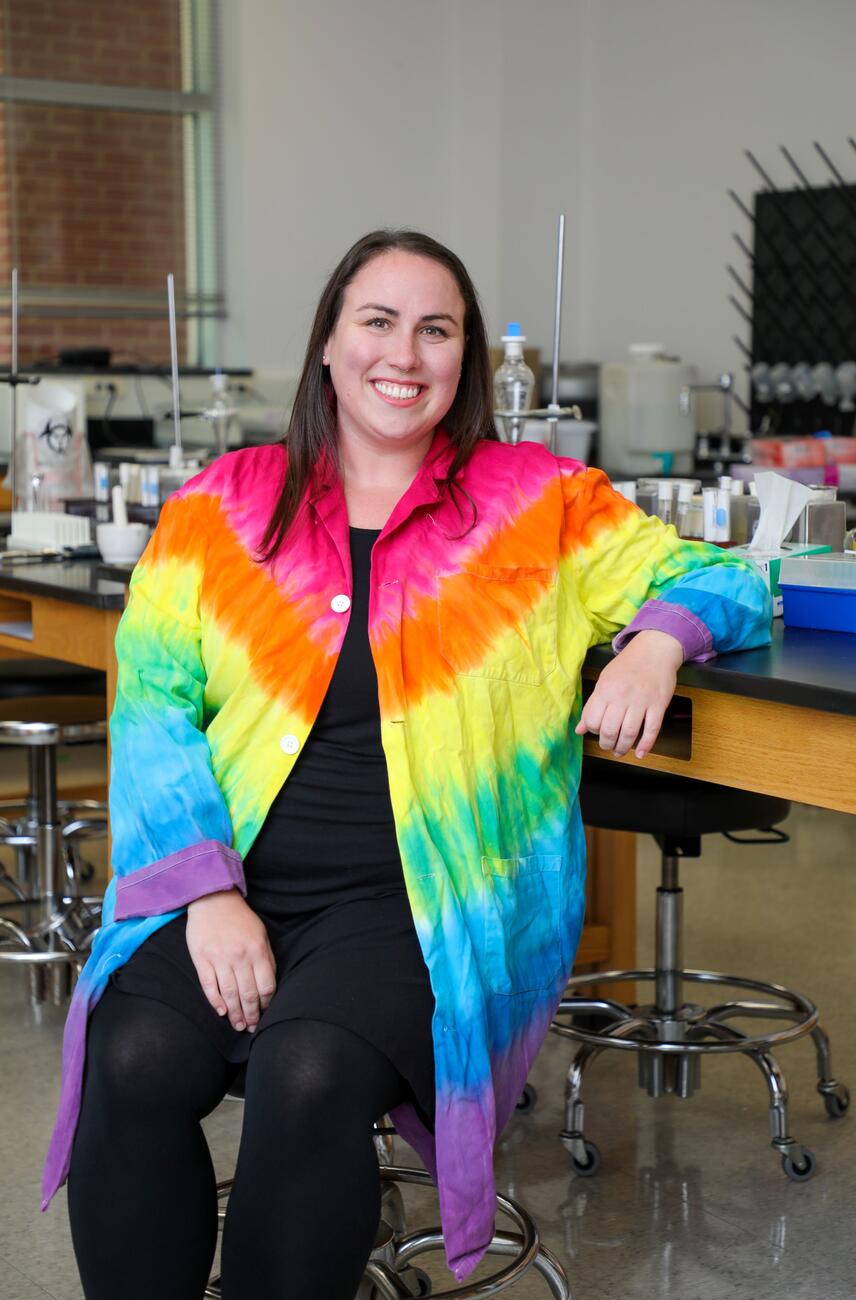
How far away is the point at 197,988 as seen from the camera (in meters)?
1.51

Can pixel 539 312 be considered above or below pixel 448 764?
above

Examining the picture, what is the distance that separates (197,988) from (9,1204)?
32.8 inches

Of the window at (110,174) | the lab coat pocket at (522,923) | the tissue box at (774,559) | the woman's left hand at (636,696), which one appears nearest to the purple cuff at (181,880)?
the lab coat pocket at (522,923)

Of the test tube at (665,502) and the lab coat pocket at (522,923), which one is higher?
the test tube at (665,502)

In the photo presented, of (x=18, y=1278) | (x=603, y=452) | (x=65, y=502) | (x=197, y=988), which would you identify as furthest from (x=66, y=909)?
(x=603, y=452)

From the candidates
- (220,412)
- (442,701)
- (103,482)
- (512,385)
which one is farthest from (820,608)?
(220,412)

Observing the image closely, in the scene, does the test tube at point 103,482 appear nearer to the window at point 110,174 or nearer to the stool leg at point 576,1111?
the stool leg at point 576,1111

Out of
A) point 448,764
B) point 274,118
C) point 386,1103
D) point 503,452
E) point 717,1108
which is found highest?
point 274,118

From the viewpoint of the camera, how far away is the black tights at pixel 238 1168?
1338mm

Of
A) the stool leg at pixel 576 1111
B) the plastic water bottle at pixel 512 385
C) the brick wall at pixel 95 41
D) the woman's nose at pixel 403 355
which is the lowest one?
the stool leg at pixel 576 1111

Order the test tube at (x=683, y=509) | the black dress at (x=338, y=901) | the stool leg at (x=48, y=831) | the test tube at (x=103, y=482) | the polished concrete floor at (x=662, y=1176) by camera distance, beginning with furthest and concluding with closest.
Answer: the test tube at (x=103, y=482) < the stool leg at (x=48, y=831) < the test tube at (x=683, y=509) < the polished concrete floor at (x=662, y=1176) < the black dress at (x=338, y=901)

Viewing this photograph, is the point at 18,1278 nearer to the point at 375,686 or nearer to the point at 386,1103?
the point at 386,1103

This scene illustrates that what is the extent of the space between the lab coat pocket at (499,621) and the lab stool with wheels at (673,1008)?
22.1 inches

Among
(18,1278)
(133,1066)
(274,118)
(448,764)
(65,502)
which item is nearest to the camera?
(133,1066)
